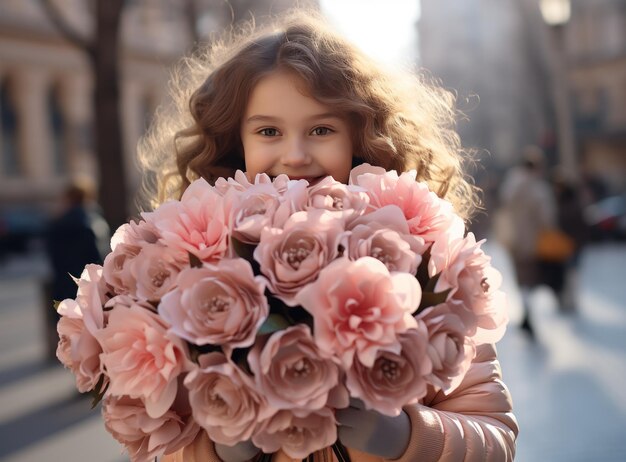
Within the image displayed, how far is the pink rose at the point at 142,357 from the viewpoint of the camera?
1569 mm

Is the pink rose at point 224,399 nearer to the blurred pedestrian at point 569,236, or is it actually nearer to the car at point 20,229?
the blurred pedestrian at point 569,236

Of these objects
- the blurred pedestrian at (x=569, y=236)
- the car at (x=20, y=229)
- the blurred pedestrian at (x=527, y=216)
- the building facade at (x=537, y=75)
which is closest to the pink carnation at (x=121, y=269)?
the blurred pedestrian at (x=527, y=216)

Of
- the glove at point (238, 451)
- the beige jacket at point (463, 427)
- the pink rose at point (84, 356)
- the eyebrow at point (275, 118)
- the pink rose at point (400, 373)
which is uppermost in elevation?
the eyebrow at point (275, 118)

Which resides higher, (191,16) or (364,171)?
(364,171)

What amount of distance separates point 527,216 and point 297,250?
30.2ft

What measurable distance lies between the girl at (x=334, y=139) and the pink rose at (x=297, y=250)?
1.00 ft

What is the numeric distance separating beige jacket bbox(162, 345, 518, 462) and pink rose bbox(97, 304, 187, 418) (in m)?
0.37

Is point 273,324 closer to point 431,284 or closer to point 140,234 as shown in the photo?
point 431,284

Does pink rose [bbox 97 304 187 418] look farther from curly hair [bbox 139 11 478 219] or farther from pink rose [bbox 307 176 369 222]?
curly hair [bbox 139 11 478 219]

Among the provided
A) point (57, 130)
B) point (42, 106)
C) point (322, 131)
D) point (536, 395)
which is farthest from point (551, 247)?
point (57, 130)

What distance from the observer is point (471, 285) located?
1.69 metres

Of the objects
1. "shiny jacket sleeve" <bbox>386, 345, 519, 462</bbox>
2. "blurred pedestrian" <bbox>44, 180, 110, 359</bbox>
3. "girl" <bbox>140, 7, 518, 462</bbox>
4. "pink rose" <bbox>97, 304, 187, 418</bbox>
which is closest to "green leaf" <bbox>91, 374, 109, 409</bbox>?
"pink rose" <bbox>97, 304, 187, 418</bbox>

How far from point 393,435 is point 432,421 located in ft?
0.51

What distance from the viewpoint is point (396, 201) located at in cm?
184
